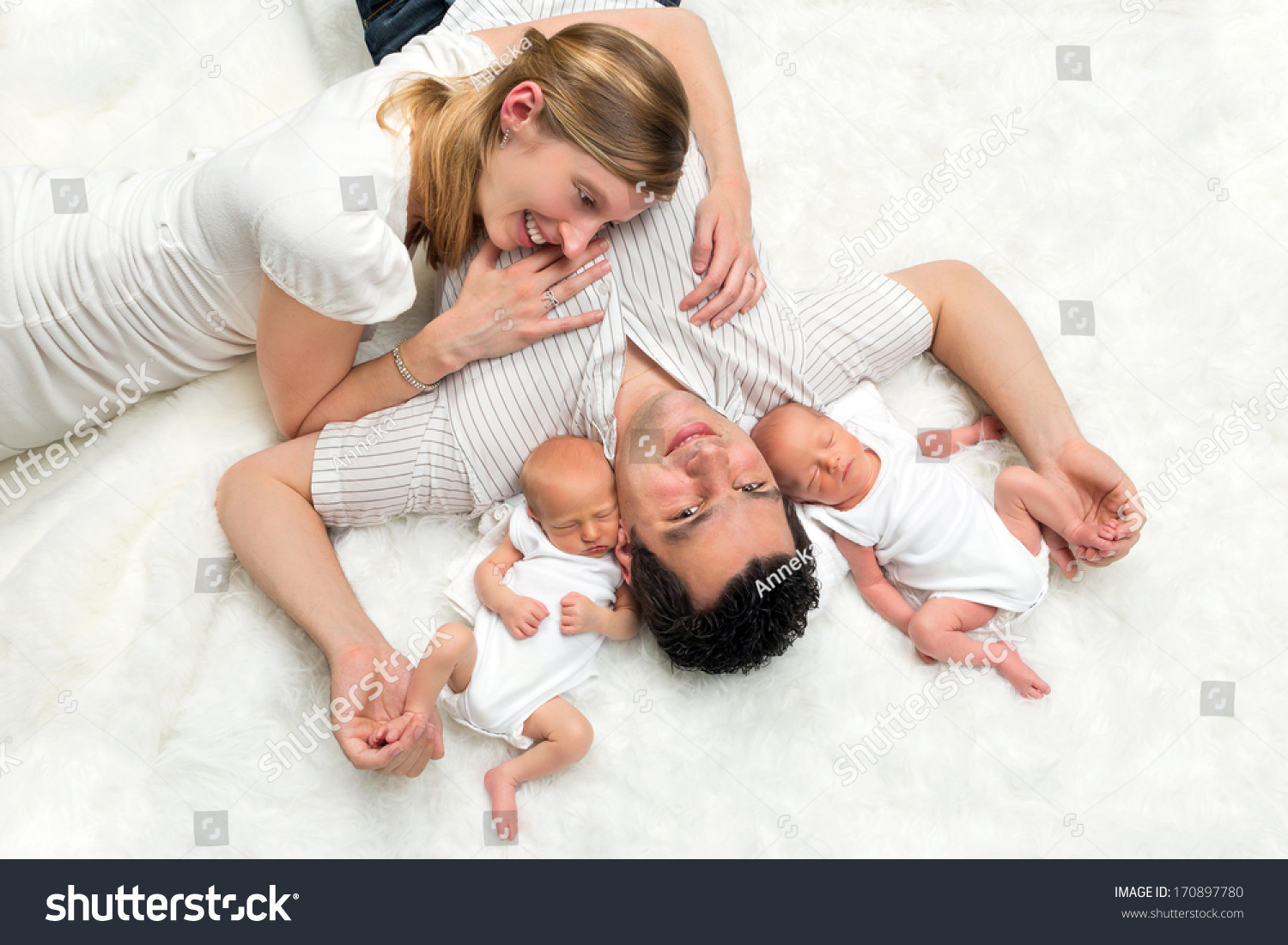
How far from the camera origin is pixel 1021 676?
1.62 metres

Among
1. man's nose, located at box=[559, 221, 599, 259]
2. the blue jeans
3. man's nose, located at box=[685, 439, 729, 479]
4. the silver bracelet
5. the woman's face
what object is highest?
the blue jeans

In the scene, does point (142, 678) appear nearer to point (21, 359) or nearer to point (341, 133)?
point (21, 359)

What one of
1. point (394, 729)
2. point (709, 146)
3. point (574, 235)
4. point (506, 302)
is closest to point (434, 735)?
point (394, 729)

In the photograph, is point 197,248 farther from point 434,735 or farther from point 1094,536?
point 1094,536

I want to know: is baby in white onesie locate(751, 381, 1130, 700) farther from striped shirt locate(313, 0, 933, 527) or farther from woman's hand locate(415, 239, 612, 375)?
woman's hand locate(415, 239, 612, 375)

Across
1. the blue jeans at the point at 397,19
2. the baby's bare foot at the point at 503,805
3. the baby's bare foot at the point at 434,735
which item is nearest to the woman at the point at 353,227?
the blue jeans at the point at 397,19

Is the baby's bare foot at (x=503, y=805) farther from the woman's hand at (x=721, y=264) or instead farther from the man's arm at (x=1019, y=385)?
the man's arm at (x=1019, y=385)

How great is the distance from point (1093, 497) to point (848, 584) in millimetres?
459

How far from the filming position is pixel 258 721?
1.54m

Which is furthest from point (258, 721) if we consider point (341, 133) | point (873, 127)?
point (873, 127)

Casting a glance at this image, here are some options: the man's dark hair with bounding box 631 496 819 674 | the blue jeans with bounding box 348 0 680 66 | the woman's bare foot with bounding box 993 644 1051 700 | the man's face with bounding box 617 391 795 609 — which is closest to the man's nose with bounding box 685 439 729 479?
the man's face with bounding box 617 391 795 609

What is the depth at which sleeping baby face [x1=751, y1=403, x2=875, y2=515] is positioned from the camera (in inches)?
63.2

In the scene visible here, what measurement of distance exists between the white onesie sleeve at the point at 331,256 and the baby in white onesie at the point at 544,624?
14.8 inches

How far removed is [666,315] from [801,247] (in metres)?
0.42
